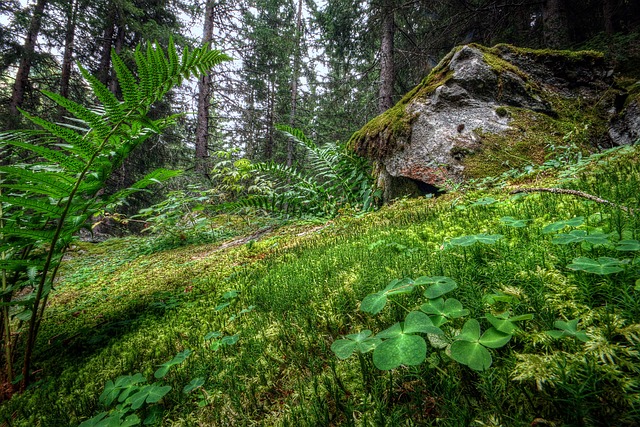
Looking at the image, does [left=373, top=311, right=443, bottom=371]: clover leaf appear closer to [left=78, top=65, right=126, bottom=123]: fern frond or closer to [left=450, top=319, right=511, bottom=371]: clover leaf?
[left=450, top=319, right=511, bottom=371]: clover leaf

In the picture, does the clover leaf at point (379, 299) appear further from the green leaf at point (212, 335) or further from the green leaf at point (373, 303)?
the green leaf at point (212, 335)

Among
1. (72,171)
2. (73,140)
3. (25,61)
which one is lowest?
(72,171)

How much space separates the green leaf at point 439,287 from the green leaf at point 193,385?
1.10 meters

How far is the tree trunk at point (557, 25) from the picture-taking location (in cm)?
714

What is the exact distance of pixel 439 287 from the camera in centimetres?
115

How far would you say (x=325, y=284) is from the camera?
1888 millimetres

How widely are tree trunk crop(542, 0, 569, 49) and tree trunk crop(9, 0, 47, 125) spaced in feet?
56.4

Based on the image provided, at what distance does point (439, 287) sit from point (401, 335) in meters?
0.34

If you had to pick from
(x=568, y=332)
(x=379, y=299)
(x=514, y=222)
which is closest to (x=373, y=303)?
(x=379, y=299)

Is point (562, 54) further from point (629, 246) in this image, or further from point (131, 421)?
point (131, 421)

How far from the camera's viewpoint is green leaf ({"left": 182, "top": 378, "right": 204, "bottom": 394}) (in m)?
1.27

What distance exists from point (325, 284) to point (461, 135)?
424 cm

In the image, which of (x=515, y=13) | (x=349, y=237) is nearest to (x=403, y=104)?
(x=349, y=237)

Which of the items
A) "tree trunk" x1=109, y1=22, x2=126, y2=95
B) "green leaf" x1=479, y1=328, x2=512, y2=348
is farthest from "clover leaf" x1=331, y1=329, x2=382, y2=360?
"tree trunk" x1=109, y1=22, x2=126, y2=95
